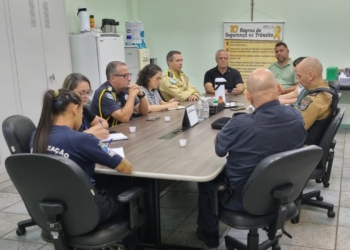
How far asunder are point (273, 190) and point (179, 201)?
1652 millimetres

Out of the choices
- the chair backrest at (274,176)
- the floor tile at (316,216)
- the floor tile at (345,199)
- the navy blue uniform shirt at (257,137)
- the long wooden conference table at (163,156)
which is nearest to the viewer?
the chair backrest at (274,176)

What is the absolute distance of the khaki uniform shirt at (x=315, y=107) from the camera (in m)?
2.63

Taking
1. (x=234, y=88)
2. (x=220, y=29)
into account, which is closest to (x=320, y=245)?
(x=234, y=88)

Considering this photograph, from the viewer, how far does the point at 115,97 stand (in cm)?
331

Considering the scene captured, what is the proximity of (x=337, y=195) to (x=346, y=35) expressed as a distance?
3.21 meters


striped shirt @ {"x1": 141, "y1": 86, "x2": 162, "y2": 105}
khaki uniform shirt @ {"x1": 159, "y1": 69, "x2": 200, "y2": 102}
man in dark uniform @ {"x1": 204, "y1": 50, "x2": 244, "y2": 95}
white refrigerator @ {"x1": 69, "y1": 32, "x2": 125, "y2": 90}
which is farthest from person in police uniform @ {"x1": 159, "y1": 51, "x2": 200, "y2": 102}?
white refrigerator @ {"x1": 69, "y1": 32, "x2": 125, "y2": 90}

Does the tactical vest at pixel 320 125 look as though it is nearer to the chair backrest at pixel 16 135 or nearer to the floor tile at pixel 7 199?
the chair backrest at pixel 16 135

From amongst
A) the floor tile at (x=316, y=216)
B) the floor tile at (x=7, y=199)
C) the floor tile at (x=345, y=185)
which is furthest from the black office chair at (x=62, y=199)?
the floor tile at (x=345, y=185)

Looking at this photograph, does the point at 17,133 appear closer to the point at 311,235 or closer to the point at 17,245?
the point at 17,245

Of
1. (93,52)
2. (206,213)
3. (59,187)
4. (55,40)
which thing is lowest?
(206,213)

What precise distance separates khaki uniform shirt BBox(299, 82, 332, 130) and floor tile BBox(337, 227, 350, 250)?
0.78m

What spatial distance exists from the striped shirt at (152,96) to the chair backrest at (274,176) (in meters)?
2.28

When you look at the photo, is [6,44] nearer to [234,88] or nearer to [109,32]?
[109,32]

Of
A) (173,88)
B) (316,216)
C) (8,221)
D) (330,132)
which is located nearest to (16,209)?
(8,221)
